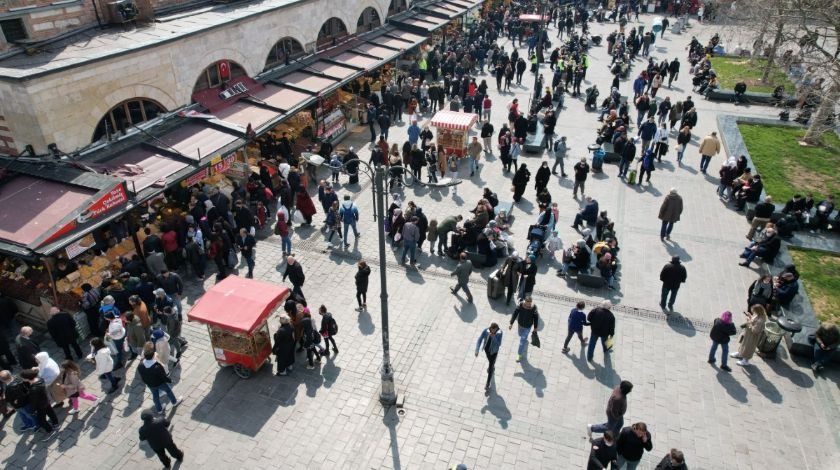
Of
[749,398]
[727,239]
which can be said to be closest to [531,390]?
[749,398]

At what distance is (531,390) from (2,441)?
388 inches

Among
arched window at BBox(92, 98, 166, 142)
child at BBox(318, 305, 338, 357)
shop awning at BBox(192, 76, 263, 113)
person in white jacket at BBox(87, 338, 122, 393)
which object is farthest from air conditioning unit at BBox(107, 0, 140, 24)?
child at BBox(318, 305, 338, 357)

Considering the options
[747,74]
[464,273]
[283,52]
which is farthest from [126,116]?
[747,74]

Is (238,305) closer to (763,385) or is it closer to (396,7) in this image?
(763,385)

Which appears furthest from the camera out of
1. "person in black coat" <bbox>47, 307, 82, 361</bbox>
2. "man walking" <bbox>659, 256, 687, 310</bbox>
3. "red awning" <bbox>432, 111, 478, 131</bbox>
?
"red awning" <bbox>432, 111, 478, 131</bbox>

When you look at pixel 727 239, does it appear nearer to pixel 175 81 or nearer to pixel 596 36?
pixel 175 81

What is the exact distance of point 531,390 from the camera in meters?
11.4

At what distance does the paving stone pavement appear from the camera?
1003 centimetres

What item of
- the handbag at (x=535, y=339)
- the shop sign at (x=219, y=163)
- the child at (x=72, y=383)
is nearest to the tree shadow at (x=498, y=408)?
the handbag at (x=535, y=339)

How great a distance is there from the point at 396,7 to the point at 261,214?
2084 centimetres

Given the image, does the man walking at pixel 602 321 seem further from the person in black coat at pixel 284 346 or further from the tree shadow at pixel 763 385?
the person in black coat at pixel 284 346

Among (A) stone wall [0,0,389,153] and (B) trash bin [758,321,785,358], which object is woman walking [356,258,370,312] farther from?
(B) trash bin [758,321,785,358]

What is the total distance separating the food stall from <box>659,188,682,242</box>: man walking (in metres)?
7.66

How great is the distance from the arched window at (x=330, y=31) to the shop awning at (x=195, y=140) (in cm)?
991
